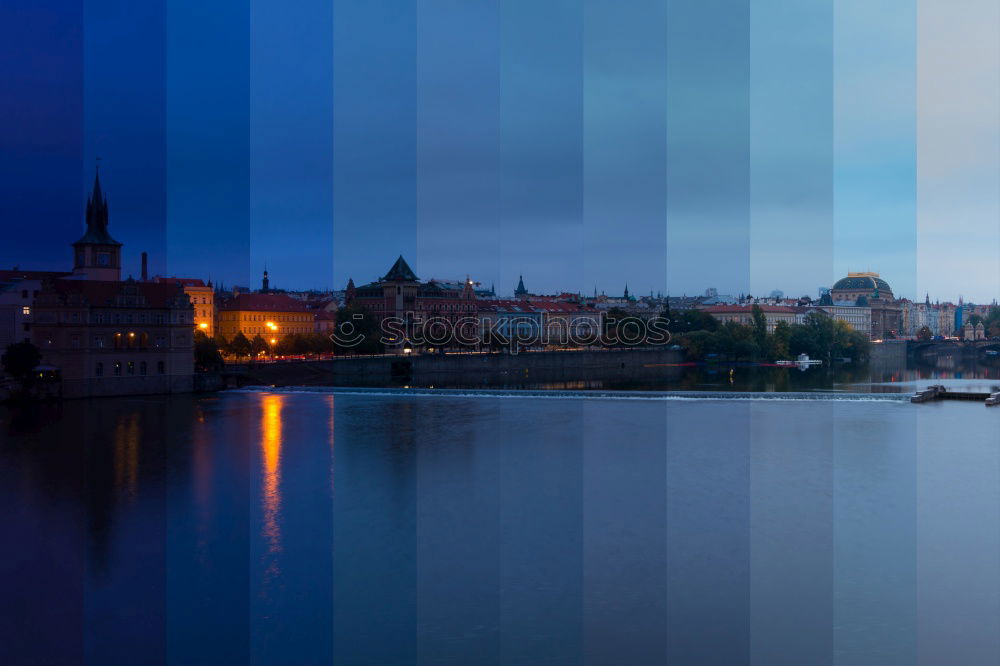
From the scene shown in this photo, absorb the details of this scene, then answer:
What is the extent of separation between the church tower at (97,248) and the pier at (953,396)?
25824mm

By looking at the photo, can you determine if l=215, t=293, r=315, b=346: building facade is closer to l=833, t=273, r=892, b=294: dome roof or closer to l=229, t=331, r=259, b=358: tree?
l=229, t=331, r=259, b=358: tree

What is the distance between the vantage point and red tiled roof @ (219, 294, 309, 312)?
145 ft

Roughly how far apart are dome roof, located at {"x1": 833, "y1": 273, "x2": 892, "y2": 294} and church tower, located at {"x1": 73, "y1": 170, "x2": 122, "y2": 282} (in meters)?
72.6

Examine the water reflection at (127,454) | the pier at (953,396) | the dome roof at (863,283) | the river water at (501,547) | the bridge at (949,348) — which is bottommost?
the river water at (501,547)

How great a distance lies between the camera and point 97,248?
96.3ft

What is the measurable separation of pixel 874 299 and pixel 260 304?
57.8m

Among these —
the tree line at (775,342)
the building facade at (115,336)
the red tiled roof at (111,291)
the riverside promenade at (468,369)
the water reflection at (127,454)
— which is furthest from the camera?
the tree line at (775,342)

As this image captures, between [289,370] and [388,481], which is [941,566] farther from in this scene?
[289,370]

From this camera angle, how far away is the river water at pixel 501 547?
6.73 m

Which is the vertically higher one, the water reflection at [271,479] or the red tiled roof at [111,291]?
the red tiled roof at [111,291]

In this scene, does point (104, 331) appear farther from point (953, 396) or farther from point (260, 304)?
point (953, 396)

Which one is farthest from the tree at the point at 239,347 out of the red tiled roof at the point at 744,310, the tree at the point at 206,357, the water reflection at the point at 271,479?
the red tiled roof at the point at 744,310

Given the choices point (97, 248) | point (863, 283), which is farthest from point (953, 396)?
point (863, 283)

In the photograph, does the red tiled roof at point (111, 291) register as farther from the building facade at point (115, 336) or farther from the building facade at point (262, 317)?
the building facade at point (262, 317)
